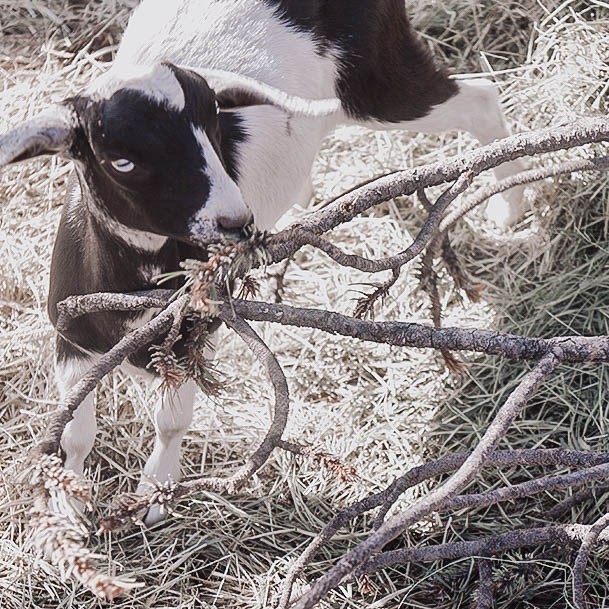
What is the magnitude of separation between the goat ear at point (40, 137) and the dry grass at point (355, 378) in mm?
851

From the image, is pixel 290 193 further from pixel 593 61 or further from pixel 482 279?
pixel 593 61

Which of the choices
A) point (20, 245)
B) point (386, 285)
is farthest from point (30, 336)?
point (386, 285)

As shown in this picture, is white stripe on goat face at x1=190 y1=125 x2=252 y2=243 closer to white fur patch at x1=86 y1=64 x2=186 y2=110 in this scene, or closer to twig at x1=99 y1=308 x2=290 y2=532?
white fur patch at x1=86 y1=64 x2=186 y2=110

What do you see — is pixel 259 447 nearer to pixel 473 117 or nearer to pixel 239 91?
pixel 239 91

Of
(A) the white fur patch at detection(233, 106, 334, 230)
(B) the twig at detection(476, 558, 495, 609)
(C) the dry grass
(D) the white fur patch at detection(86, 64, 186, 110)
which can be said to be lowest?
(C) the dry grass

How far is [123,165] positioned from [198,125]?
0.19 m

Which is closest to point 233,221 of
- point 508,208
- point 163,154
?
point 163,154

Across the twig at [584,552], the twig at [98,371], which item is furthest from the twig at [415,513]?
the twig at [98,371]

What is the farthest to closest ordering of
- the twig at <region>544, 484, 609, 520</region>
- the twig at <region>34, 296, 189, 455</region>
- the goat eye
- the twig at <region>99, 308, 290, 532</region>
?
1. the twig at <region>544, 484, 609, 520</region>
2. the goat eye
3. the twig at <region>99, 308, 290, 532</region>
4. the twig at <region>34, 296, 189, 455</region>

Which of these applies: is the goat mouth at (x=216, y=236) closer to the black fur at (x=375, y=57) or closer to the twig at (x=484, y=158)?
the twig at (x=484, y=158)

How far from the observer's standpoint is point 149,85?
2.18m

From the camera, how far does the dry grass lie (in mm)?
2746

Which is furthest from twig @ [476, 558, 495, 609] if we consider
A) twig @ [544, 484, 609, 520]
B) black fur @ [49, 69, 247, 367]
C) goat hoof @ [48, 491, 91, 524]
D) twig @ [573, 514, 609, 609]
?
goat hoof @ [48, 491, 91, 524]

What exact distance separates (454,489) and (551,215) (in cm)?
214
